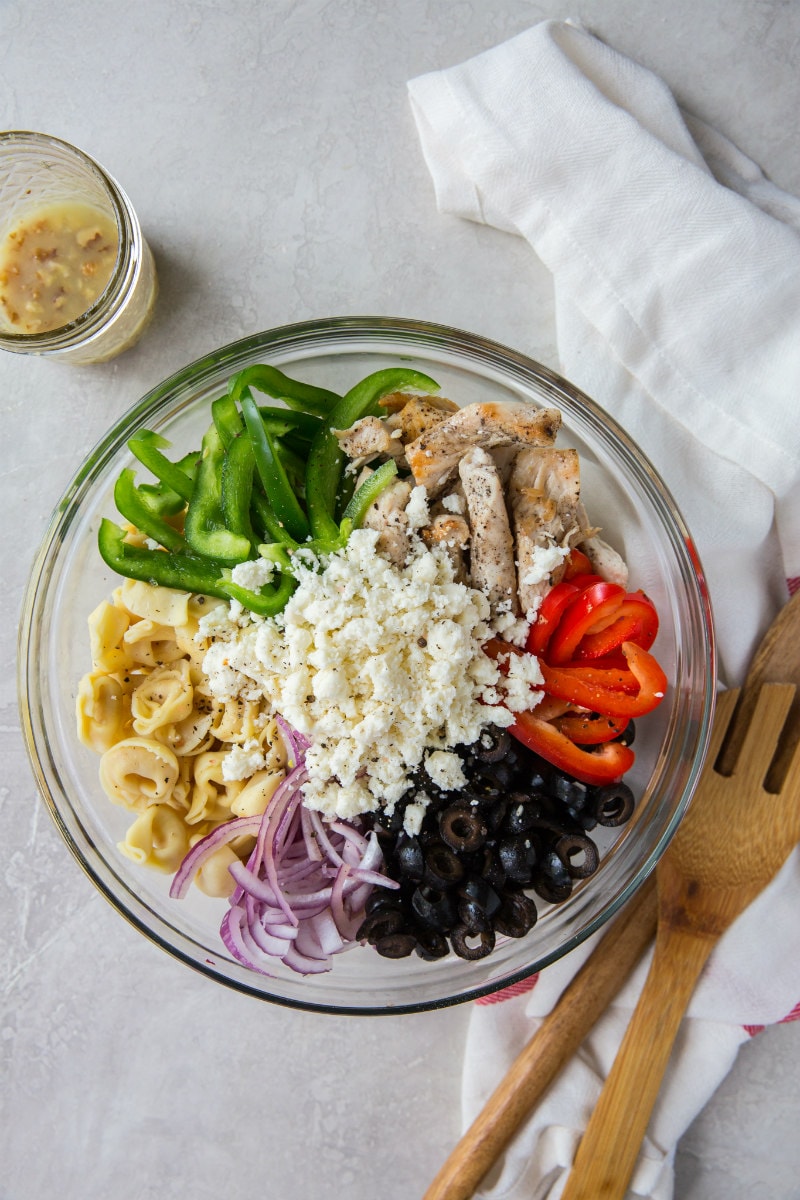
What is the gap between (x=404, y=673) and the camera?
185 cm

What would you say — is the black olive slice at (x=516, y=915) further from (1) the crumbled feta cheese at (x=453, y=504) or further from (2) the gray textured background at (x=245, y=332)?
(1) the crumbled feta cheese at (x=453, y=504)

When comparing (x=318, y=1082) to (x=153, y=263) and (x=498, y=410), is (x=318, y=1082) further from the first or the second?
(x=153, y=263)

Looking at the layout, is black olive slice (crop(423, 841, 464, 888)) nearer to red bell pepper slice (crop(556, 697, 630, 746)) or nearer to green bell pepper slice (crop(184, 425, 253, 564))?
red bell pepper slice (crop(556, 697, 630, 746))

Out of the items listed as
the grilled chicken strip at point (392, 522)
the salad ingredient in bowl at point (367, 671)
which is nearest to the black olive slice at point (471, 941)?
the salad ingredient in bowl at point (367, 671)

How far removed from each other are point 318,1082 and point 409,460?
1.87 m

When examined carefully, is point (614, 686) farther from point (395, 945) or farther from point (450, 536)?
point (395, 945)

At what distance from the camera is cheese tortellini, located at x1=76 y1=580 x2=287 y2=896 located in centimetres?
204

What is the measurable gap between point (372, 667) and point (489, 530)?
0.43 meters

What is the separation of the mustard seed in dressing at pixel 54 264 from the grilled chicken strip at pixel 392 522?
1.12 meters

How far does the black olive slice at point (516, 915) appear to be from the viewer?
1.97m

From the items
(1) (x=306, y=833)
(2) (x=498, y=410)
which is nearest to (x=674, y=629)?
(2) (x=498, y=410)

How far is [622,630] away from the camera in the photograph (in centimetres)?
199

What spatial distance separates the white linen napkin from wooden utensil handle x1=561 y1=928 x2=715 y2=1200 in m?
0.06

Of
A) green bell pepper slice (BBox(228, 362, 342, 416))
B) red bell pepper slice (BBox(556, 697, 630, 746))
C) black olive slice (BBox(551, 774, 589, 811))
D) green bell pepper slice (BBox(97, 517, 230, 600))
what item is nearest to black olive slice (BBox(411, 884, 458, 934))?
black olive slice (BBox(551, 774, 589, 811))
